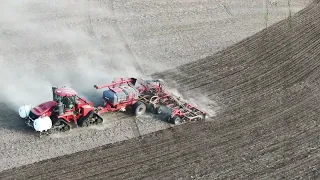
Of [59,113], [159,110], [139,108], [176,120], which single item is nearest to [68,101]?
[59,113]

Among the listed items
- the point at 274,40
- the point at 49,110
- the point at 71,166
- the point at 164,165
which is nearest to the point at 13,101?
Answer: the point at 49,110

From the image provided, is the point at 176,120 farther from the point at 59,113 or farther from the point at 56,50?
the point at 56,50

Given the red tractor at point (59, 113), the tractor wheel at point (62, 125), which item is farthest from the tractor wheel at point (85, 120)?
the tractor wheel at point (62, 125)

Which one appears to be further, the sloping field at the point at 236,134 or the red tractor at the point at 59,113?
the red tractor at the point at 59,113

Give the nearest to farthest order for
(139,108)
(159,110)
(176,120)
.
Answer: (176,120), (139,108), (159,110)

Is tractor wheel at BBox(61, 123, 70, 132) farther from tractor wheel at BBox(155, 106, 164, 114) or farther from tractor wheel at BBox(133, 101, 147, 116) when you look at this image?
tractor wheel at BBox(155, 106, 164, 114)

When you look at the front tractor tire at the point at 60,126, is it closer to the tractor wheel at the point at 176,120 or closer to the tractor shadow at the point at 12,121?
the tractor shadow at the point at 12,121

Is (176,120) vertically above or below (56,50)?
below
